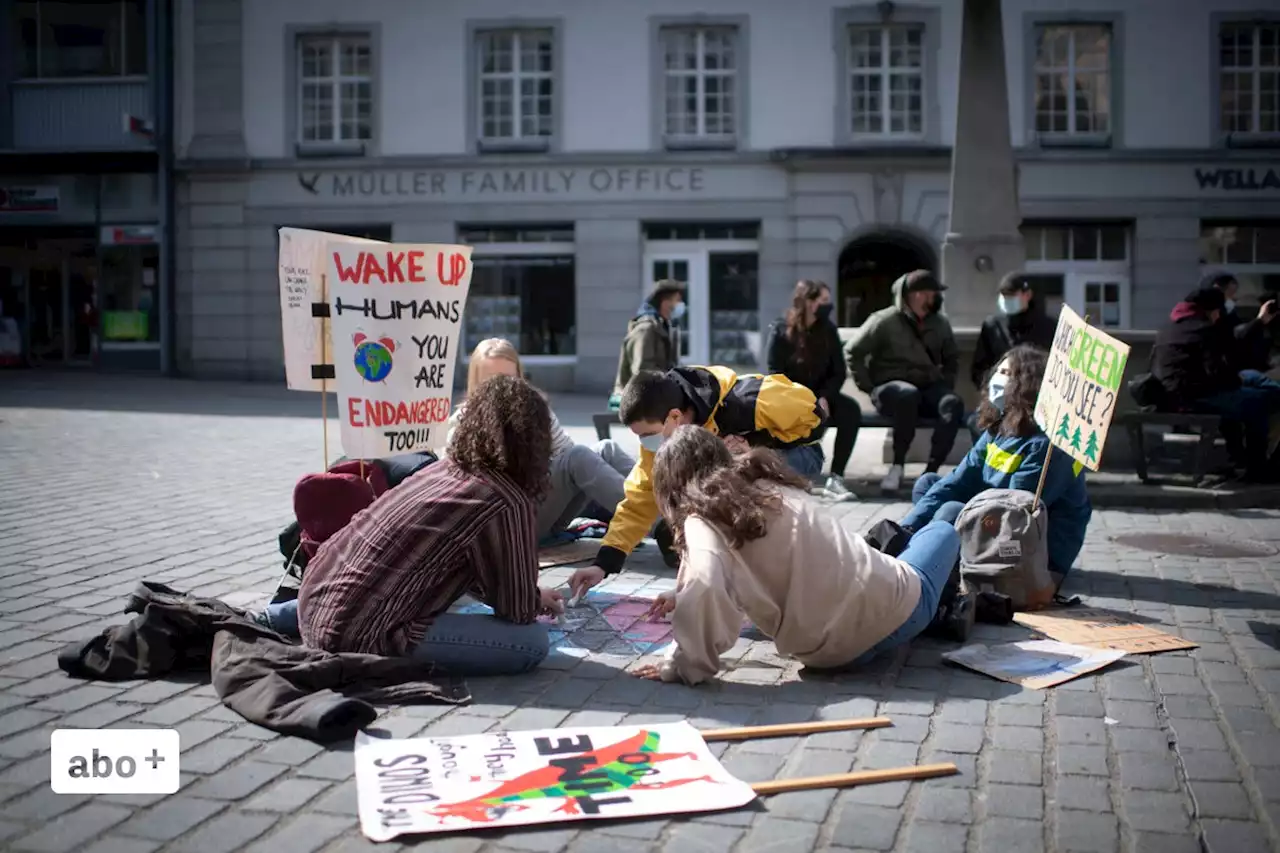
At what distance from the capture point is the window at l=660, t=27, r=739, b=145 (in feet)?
76.7

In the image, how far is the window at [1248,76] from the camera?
74.8 ft

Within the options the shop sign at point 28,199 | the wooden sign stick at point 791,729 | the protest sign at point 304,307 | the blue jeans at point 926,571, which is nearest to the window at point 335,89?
the shop sign at point 28,199

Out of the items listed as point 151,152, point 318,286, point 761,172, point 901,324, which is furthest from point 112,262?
point 318,286

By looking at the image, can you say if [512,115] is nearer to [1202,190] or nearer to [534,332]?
[534,332]

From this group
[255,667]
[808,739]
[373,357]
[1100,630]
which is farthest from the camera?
[373,357]

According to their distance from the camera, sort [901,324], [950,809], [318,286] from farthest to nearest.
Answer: [901,324] → [318,286] → [950,809]

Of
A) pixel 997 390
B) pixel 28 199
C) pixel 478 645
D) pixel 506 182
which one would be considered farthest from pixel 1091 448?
pixel 28 199

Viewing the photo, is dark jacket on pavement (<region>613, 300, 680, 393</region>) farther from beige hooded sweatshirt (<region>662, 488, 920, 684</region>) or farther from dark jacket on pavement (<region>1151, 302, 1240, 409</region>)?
beige hooded sweatshirt (<region>662, 488, 920, 684</region>)

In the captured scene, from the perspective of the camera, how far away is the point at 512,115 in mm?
23969

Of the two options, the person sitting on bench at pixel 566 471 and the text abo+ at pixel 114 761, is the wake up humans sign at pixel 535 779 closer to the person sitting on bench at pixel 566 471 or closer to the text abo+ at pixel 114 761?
the text abo+ at pixel 114 761

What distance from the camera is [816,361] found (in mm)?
10047

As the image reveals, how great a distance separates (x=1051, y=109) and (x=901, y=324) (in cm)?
1455

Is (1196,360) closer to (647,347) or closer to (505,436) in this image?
(647,347)

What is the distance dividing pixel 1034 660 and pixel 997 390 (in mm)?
2400
